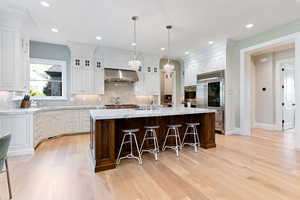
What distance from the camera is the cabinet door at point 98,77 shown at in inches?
212

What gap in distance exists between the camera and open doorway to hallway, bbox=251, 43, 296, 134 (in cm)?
549

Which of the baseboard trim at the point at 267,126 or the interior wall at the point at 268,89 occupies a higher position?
the interior wall at the point at 268,89

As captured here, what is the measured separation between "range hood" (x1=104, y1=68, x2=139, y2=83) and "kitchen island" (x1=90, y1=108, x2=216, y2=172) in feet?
8.07

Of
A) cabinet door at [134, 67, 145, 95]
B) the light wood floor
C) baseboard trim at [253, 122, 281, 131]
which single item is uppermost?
cabinet door at [134, 67, 145, 95]

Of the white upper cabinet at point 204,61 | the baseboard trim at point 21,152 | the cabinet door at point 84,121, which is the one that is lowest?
the baseboard trim at point 21,152

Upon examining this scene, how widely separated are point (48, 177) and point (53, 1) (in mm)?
3046

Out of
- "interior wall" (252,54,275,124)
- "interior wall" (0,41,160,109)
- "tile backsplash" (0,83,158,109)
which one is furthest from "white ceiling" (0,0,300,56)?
"interior wall" (252,54,275,124)

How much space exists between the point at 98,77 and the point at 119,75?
729 millimetres

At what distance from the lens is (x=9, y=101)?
12.1 ft

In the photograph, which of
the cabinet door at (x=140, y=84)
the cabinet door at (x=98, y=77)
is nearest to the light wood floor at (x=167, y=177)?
the cabinet door at (x=98, y=77)

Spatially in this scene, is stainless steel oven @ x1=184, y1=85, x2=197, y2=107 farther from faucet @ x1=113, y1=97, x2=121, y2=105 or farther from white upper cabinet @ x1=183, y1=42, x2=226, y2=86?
faucet @ x1=113, y1=97, x2=121, y2=105

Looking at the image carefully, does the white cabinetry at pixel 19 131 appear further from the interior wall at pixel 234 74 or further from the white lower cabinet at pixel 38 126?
the interior wall at pixel 234 74

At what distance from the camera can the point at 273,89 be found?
559cm

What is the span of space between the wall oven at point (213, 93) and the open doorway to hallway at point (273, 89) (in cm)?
163
